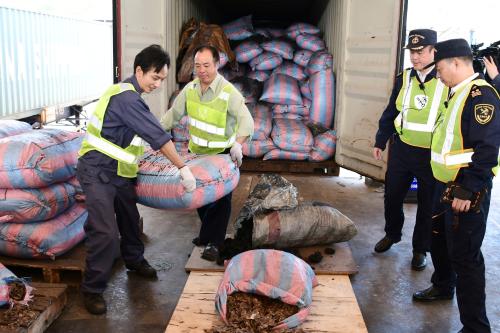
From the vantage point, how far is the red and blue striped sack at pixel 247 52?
7.23 metres

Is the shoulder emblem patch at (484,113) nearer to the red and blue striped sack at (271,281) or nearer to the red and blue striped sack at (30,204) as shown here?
the red and blue striped sack at (271,281)

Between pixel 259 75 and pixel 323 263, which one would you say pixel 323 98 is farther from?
pixel 323 263

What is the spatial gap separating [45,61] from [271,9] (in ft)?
15.0

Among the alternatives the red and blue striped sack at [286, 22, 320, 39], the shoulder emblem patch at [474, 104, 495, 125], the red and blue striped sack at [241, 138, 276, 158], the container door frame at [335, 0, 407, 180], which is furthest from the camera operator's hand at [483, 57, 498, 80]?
the red and blue striped sack at [286, 22, 320, 39]

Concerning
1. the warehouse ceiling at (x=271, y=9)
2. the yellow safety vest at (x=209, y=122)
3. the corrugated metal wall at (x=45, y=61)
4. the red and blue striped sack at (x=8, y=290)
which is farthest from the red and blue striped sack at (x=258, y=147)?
the corrugated metal wall at (x=45, y=61)

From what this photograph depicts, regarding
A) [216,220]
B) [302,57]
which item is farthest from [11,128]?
[302,57]

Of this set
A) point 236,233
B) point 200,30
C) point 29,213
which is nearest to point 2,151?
point 29,213

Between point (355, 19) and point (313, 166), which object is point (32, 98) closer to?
point (313, 166)

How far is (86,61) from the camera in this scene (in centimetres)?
1330

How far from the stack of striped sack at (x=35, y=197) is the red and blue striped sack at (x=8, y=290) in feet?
1.39

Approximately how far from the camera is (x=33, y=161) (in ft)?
11.5

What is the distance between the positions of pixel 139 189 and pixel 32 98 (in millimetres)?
7144

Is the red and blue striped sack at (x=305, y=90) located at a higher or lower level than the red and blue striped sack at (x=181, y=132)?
higher

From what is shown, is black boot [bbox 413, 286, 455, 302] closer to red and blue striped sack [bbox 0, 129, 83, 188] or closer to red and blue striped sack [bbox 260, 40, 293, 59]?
red and blue striped sack [bbox 0, 129, 83, 188]
